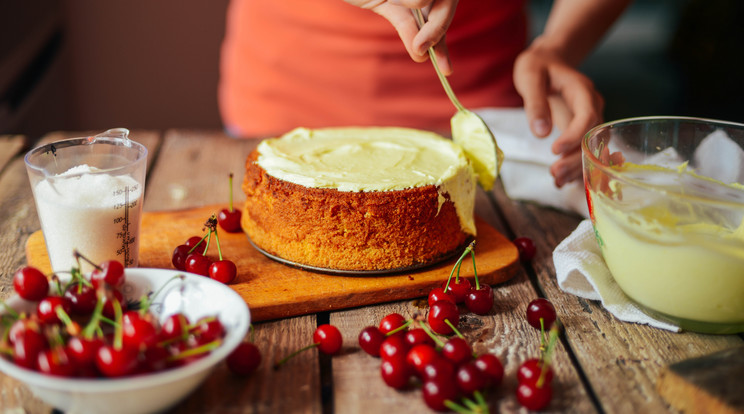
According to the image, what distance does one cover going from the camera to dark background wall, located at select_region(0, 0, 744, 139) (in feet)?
11.6

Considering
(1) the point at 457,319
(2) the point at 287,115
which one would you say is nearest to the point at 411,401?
(1) the point at 457,319

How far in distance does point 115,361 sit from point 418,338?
46 centimetres

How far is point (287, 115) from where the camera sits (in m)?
2.23

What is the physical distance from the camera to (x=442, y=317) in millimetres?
1072

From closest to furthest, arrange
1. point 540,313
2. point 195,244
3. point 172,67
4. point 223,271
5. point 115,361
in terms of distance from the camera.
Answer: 1. point 115,361
2. point 540,313
3. point 223,271
4. point 195,244
5. point 172,67

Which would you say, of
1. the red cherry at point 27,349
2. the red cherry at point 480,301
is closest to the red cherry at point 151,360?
the red cherry at point 27,349

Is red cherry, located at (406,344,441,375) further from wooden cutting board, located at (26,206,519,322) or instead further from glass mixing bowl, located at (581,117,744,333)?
Result: glass mixing bowl, located at (581,117,744,333)

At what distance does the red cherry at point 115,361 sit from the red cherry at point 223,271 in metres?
0.42

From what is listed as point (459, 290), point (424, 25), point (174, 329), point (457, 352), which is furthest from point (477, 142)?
point (174, 329)

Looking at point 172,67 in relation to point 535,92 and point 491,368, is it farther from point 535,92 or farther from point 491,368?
point 491,368

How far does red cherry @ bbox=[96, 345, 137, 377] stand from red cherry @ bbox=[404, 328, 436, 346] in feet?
1.41

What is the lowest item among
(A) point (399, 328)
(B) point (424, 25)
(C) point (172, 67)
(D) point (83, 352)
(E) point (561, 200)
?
(C) point (172, 67)

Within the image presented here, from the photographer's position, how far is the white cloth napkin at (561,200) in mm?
1168

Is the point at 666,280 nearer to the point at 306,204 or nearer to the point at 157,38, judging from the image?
the point at 306,204
